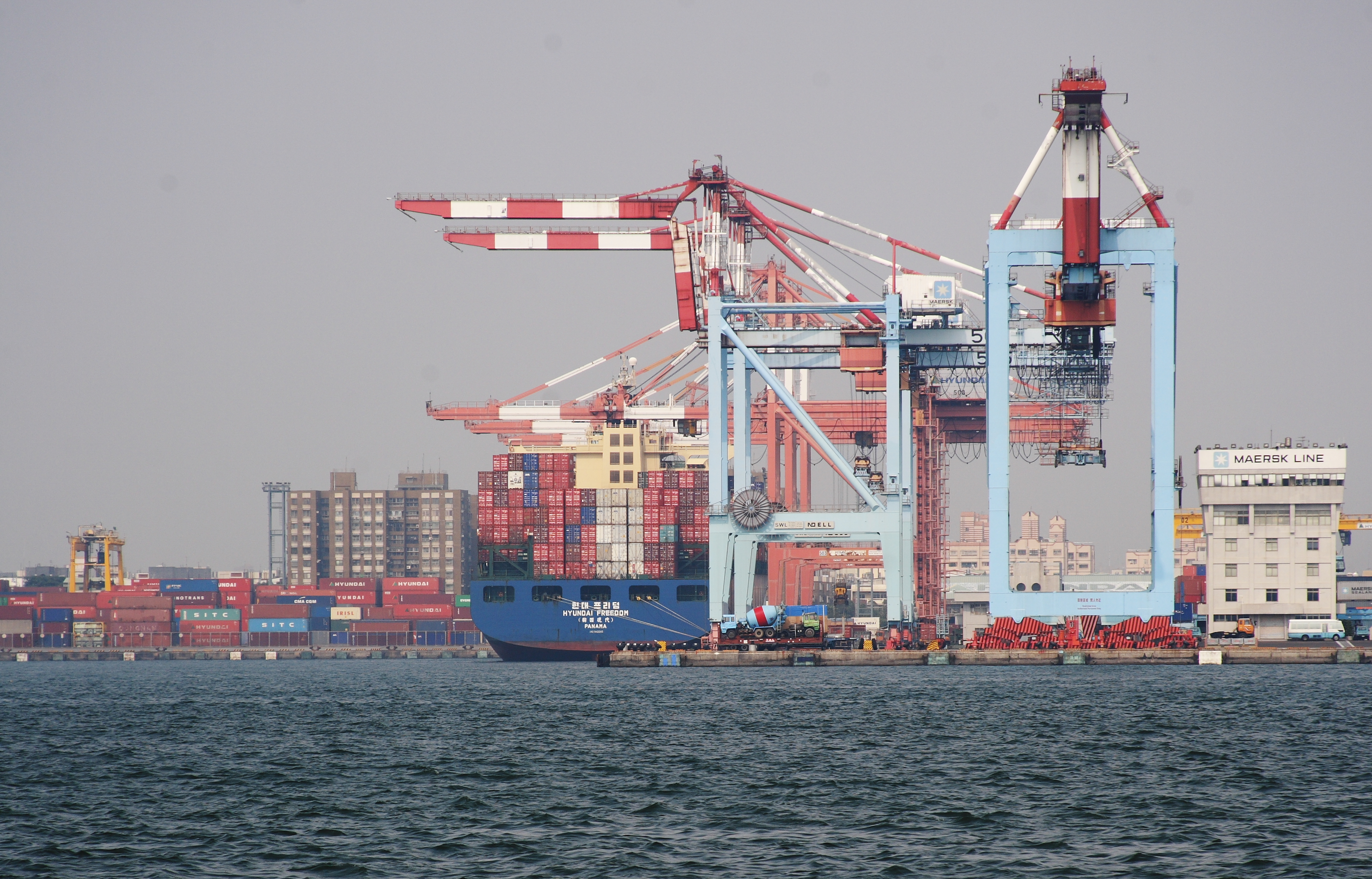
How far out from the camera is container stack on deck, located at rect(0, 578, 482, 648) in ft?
460

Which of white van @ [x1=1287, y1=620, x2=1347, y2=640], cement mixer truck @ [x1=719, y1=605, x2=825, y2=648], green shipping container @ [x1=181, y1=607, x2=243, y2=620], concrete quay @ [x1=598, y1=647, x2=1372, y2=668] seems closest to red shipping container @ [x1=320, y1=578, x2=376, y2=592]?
green shipping container @ [x1=181, y1=607, x2=243, y2=620]

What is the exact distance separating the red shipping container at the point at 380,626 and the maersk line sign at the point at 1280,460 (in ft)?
301

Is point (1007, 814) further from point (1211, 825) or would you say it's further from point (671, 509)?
point (671, 509)

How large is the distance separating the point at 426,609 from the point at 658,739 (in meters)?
112

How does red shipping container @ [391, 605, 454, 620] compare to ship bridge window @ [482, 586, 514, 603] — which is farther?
red shipping container @ [391, 605, 454, 620]

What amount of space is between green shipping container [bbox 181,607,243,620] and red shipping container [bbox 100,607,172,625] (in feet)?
6.29

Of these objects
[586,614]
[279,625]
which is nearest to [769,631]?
[586,614]

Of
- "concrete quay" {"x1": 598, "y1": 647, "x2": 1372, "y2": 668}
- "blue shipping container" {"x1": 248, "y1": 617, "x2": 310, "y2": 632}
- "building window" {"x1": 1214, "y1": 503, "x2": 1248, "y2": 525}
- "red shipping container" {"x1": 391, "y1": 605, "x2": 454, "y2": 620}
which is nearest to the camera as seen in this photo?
"concrete quay" {"x1": 598, "y1": 647, "x2": 1372, "y2": 668}

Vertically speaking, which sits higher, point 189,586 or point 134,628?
point 189,586

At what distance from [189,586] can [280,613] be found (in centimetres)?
1064

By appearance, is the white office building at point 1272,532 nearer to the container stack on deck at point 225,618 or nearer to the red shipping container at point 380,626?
the container stack on deck at point 225,618

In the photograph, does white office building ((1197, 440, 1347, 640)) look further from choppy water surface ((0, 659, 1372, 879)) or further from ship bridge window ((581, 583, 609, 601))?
ship bridge window ((581, 583, 609, 601))

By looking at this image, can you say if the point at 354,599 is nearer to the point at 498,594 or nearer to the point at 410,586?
the point at 410,586

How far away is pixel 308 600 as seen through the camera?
144 meters
